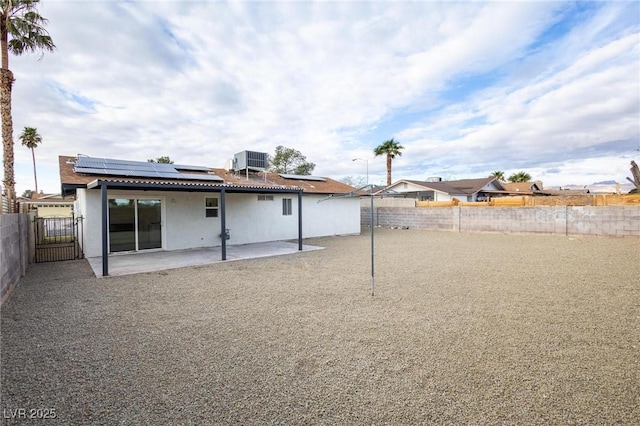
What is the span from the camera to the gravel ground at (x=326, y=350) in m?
2.43

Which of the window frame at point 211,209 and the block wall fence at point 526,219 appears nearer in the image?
the window frame at point 211,209

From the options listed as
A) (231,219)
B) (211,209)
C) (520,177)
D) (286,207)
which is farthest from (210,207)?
(520,177)

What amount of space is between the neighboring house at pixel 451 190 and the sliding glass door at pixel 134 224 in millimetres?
→ 17921

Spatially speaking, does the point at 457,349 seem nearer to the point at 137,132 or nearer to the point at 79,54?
the point at 79,54

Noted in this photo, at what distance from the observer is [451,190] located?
26.4 metres

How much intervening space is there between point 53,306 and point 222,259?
459cm

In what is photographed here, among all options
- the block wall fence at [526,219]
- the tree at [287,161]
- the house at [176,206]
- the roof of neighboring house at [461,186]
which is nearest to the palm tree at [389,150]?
the roof of neighboring house at [461,186]

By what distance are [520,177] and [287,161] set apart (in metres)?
32.3

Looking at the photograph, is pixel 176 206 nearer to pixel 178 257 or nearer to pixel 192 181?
pixel 192 181

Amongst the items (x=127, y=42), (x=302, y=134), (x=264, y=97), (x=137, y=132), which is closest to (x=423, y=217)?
(x=302, y=134)

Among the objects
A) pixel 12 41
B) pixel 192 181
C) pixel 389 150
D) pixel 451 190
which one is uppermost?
pixel 12 41

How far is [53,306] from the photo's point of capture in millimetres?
5125

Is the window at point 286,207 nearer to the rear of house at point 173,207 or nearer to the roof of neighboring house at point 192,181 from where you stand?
the rear of house at point 173,207

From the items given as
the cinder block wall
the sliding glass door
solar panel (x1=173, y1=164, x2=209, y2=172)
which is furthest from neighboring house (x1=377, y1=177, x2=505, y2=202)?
the cinder block wall
